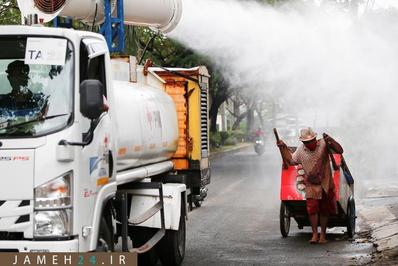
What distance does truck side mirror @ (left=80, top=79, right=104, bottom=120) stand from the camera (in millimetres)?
7145

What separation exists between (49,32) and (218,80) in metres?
30.1

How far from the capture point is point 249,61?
25.8 m

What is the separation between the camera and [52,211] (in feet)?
23.0

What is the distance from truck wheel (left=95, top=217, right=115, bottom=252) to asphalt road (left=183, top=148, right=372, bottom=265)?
331 cm

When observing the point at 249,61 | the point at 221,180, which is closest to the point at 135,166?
the point at 249,61

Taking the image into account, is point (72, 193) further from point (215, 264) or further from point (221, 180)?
point (221, 180)

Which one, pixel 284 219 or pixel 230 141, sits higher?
pixel 284 219

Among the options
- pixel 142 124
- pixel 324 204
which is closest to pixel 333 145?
pixel 324 204

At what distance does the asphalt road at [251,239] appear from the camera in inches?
459

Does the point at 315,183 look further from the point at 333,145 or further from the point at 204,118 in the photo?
the point at 204,118

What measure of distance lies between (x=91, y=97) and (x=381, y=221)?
9.39m

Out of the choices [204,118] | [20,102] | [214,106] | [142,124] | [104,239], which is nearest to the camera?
[20,102]

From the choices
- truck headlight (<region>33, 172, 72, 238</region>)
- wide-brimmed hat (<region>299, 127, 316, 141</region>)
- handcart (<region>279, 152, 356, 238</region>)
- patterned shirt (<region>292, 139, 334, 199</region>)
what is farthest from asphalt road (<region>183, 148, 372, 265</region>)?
truck headlight (<region>33, 172, 72, 238</region>)

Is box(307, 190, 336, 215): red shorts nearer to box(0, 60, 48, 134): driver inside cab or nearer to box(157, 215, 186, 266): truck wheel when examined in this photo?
box(157, 215, 186, 266): truck wheel
